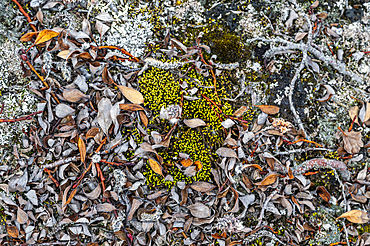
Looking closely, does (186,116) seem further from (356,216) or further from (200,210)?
(356,216)

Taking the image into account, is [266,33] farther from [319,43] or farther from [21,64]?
[21,64]

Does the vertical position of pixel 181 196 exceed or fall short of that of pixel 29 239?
Answer: it exceeds it

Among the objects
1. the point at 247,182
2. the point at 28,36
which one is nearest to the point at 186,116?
the point at 247,182

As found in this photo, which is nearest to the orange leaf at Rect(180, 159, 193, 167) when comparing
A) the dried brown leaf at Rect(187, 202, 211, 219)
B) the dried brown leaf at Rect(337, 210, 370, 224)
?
the dried brown leaf at Rect(187, 202, 211, 219)

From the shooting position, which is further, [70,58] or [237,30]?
[237,30]

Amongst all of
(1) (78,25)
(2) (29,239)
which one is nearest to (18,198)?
(2) (29,239)

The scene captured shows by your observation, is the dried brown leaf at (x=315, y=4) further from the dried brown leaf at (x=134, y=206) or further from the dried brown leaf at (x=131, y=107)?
the dried brown leaf at (x=134, y=206)
